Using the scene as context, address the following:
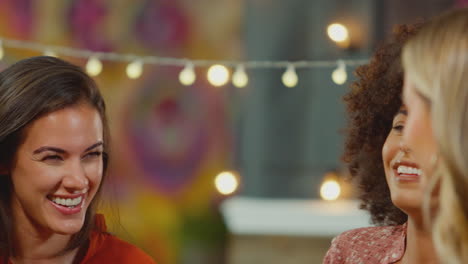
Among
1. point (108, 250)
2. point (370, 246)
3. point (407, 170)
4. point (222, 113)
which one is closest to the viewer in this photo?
point (407, 170)

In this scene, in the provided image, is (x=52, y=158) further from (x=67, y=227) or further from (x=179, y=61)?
(x=179, y=61)

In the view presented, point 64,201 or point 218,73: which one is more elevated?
point 218,73

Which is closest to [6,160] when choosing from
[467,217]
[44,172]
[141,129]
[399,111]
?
[44,172]

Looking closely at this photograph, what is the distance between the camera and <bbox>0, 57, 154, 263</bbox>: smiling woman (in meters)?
1.82

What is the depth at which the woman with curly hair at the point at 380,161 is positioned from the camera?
1729mm

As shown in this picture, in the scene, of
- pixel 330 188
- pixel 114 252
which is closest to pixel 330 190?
pixel 330 188

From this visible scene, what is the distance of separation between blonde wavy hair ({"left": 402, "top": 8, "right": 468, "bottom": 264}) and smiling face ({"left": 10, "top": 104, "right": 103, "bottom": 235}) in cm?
85

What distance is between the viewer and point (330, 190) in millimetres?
3324

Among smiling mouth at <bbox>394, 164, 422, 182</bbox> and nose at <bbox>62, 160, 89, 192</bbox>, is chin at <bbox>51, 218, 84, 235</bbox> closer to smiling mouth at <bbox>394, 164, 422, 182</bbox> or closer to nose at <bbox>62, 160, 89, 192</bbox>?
nose at <bbox>62, 160, 89, 192</bbox>

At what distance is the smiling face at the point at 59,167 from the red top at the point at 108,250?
0.54 ft

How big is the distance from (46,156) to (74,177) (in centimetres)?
8

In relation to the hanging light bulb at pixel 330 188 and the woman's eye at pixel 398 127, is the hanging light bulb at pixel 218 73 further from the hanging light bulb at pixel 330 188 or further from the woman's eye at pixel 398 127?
the woman's eye at pixel 398 127

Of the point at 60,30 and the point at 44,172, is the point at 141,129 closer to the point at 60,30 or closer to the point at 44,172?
the point at 60,30

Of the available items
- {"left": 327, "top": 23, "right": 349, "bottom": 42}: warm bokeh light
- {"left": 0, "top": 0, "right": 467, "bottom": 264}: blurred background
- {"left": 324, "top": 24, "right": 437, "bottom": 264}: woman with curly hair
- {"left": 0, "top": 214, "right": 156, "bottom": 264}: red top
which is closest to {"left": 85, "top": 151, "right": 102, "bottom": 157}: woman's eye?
{"left": 0, "top": 214, "right": 156, "bottom": 264}: red top
